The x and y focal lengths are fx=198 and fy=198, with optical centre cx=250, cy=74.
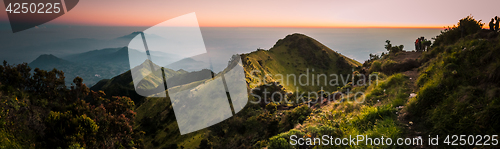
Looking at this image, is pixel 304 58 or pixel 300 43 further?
pixel 300 43

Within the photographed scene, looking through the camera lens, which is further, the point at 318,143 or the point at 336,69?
the point at 336,69

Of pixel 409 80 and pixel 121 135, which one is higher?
pixel 409 80

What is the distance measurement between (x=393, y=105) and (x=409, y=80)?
4.56m

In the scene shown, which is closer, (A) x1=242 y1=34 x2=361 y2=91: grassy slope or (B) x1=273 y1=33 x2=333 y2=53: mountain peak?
(A) x1=242 y1=34 x2=361 y2=91: grassy slope

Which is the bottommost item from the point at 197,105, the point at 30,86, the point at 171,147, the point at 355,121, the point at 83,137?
the point at 171,147

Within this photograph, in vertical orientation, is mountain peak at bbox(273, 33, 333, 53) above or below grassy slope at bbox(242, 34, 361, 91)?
above

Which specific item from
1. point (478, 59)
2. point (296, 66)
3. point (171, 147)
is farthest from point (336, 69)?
point (478, 59)

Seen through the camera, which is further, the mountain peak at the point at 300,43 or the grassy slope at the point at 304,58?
the mountain peak at the point at 300,43

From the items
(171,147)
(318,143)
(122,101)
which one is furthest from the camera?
(171,147)

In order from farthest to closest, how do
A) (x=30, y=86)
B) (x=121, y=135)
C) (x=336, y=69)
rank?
(x=336, y=69) → (x=121, y=135) → (x=30, y=86)

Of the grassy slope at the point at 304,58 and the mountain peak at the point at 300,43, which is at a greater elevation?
the mountain peak at the point at 300,43

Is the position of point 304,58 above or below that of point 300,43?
below

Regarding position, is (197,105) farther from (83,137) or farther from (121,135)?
(83,137)

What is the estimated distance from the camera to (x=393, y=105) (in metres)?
7.99
